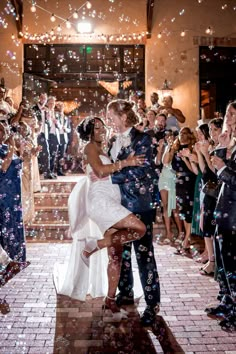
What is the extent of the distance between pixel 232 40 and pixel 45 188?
816 cm

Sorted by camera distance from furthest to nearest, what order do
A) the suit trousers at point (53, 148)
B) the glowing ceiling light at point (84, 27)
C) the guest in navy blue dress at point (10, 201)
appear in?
the glowing ceiling light at point (84, 27) < the suit trousers at point (53, 148) < the guest in navy blue dress at point (10, 201)

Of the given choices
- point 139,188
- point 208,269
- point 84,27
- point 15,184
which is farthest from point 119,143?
point 84,27

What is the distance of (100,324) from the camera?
3613 mm

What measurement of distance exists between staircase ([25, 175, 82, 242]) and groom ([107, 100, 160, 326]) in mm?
3701

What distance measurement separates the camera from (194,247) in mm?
6562

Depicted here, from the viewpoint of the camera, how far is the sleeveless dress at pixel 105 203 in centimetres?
364

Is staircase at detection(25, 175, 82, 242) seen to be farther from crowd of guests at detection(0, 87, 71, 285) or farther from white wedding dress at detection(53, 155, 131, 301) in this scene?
white wedding dress at detection(53, 155, 131, 301)

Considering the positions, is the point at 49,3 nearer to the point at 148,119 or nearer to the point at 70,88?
the point at 70,88

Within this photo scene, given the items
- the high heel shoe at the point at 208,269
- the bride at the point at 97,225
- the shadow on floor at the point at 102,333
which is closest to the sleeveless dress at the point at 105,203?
the bride at the point at 97,225

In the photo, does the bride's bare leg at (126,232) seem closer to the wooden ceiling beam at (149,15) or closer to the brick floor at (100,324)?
the brick floor at (100,324)

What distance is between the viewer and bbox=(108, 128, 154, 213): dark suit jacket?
11.8 feet

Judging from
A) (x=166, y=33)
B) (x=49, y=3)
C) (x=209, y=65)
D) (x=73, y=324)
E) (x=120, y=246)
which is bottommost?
(x=73, y=324)

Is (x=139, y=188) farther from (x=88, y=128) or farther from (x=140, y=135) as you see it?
(x=88, y=128)

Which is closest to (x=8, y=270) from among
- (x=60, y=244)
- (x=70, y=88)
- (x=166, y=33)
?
(x=60, y=244)
